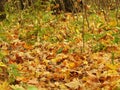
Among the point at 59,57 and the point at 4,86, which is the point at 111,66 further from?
the point at 4,86

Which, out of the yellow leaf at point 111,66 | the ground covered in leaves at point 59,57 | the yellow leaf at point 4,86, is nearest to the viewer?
the yellow leaf at point 4,86

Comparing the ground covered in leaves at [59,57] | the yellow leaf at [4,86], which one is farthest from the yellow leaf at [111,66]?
the yellow leaf at [4,86]

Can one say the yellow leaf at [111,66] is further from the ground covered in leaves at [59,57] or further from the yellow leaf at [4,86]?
the yellow leaf at [4,86]

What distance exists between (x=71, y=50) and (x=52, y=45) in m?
0.75

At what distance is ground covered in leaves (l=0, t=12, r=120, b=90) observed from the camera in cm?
463

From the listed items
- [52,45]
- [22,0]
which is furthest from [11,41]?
[22,0]

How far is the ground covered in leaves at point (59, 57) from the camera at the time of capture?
4.63 meters

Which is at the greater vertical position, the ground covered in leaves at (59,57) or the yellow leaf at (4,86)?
the yellow leaf at (4,86)

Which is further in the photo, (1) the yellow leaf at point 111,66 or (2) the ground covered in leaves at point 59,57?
(1) the yellow leaf at point 111,66

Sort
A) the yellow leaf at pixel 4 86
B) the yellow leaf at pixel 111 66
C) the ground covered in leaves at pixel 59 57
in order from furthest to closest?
the yellow leaf at pixel 111 66 < the ground covered in leaves at pixel 59 57 < the yellow leaf at pixel 4 86

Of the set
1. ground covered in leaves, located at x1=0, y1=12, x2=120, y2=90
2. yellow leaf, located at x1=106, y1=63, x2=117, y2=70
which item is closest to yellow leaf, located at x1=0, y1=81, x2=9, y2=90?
ground covered in leaves, located at x1=0, y1=12, x2=120, y2=90

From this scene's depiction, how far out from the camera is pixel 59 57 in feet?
19.9

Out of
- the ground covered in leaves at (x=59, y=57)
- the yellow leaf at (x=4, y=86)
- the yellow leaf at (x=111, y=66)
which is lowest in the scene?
the ground covered in leaves at (x=59, y=57)

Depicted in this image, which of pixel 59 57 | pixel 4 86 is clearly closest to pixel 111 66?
pixel 59 57
